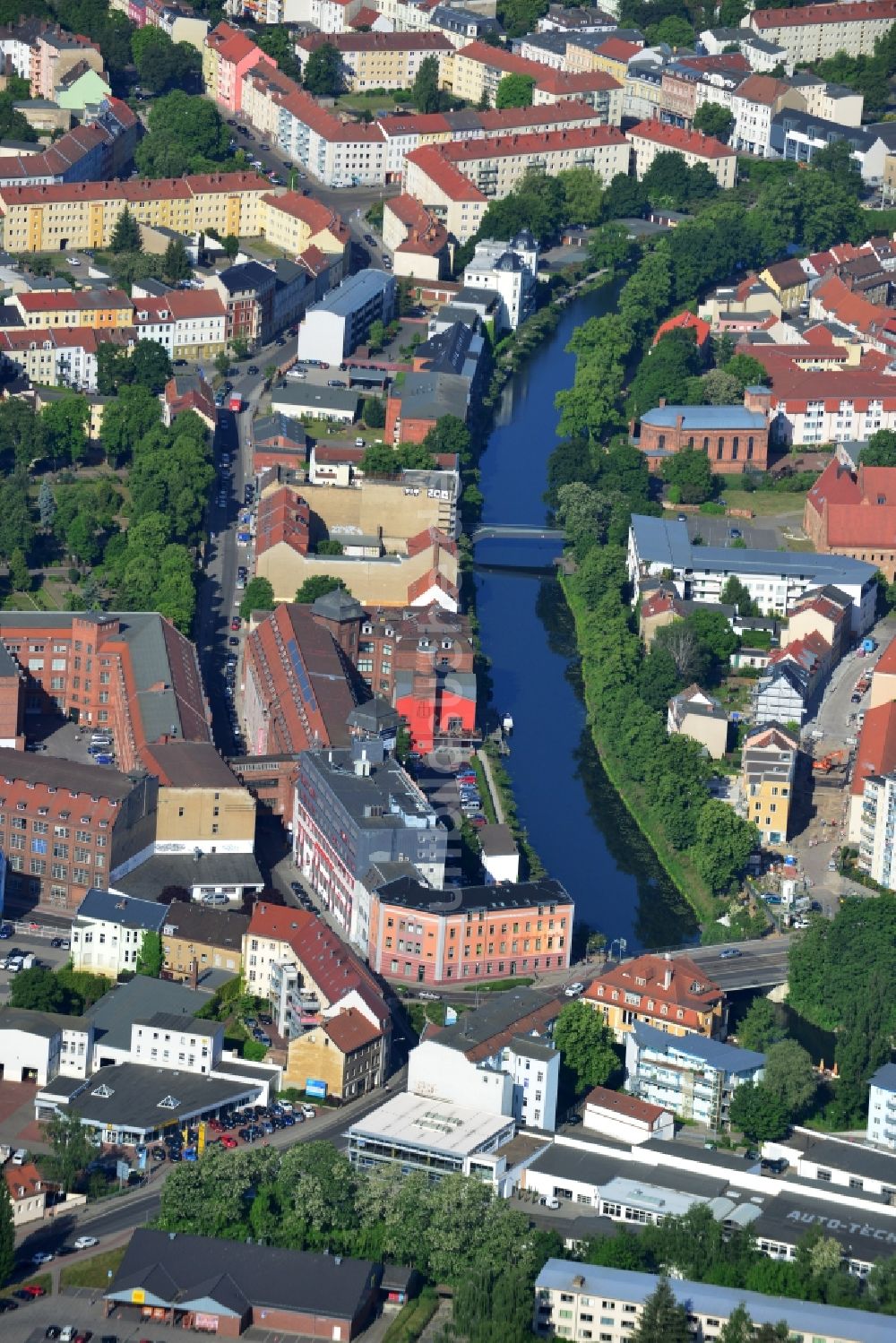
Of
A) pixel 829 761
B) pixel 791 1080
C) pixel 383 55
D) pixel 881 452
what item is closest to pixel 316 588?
pixel 829 761

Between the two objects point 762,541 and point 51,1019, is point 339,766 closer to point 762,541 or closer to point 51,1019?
point 51,1019

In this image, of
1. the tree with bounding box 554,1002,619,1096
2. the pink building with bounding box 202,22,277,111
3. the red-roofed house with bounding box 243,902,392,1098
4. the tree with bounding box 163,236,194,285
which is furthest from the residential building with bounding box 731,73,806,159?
the tree with bounding box 554,1002,619,1096

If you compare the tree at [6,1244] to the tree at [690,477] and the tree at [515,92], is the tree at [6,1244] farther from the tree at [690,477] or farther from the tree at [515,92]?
the tree at [515,92]

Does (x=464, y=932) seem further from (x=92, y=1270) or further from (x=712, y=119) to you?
(x=712, y=119)

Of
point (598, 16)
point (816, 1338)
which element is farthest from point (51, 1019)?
point (598, 16)

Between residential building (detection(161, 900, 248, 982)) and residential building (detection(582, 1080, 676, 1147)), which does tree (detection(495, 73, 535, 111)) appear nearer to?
residential building (detection(161, 900, 248, 982))

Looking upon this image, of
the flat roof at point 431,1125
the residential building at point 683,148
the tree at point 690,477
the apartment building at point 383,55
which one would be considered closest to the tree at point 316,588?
the tree at point 690,477
